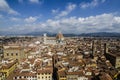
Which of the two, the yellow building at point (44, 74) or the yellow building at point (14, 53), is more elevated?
the yellow building at point (14, 53)

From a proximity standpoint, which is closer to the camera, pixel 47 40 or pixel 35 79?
Result: pixel 35 79

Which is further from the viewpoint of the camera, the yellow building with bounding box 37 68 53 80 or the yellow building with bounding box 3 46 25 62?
the yellow building with bounding box 3 46 25 62

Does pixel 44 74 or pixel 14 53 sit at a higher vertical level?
pixel 14 53

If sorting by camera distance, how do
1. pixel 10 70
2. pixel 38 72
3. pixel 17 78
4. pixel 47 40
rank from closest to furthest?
pixel 17 78 → pixel 38 72 → pixel 10 70 → pixel 47 40

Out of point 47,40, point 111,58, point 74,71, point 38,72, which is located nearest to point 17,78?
point 38,72

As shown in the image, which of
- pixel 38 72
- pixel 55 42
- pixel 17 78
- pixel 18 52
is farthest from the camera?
pixel 55 42

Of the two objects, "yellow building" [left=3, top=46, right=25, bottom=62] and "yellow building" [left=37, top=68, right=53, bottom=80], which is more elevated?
"yellow building" [left=3, top=46, right=25, bottom=62]

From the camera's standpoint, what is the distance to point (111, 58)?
7475cm

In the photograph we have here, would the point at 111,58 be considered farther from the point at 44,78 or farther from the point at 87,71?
the point at 44,78

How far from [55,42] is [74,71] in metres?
117

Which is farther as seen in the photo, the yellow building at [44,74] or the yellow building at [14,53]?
the yellow building at [14,53]

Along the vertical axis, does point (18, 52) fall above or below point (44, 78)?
above

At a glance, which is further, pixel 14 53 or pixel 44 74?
pixel 14 53

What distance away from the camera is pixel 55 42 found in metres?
164
